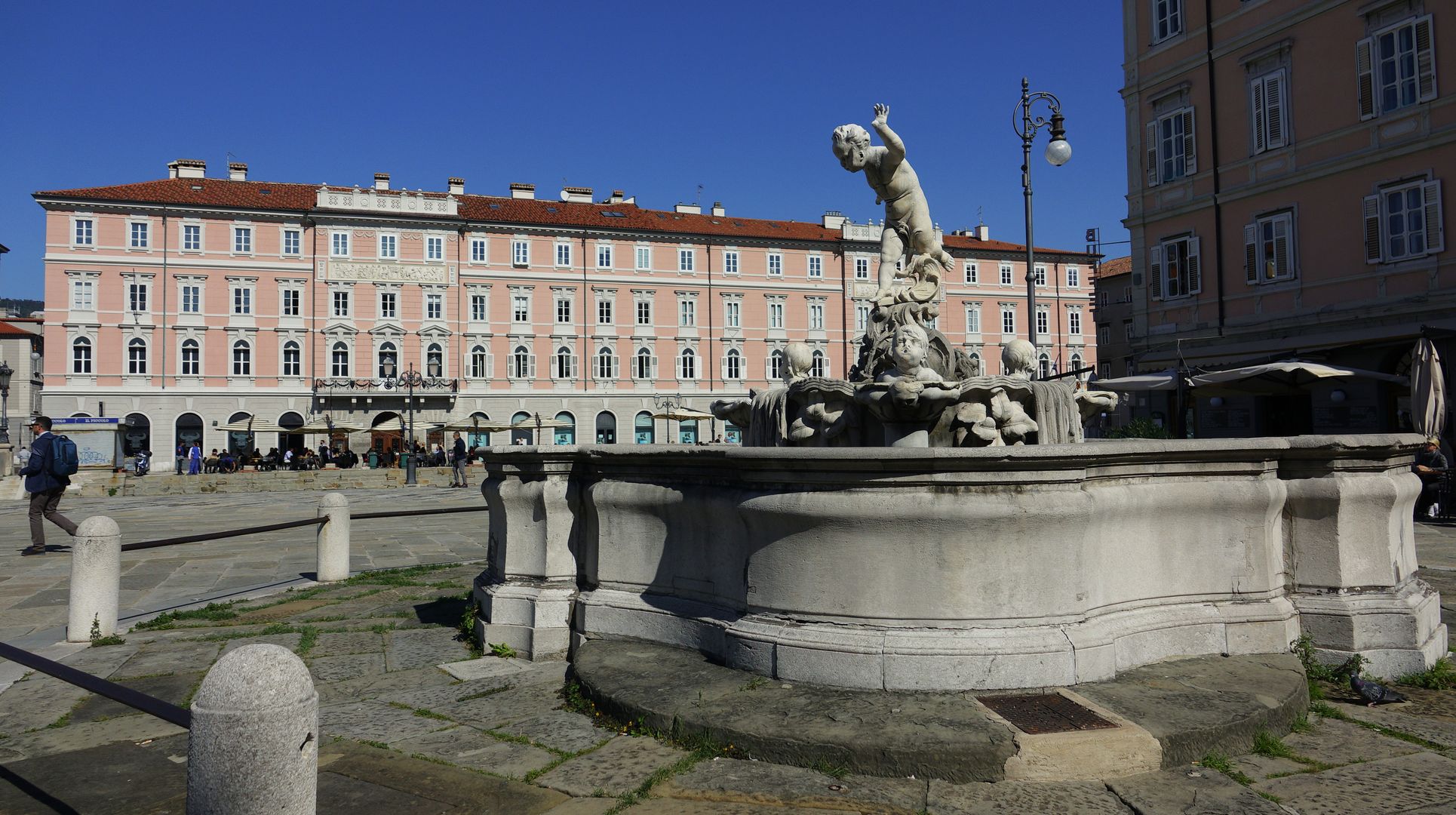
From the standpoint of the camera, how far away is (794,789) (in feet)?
10.3

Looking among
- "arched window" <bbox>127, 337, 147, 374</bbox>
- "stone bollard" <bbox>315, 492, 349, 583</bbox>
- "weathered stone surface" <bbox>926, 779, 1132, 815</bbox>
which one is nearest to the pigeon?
"weathered stone surface" <bbox>926, 779, 1132, 815</bbox>

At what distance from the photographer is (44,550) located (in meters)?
11.6

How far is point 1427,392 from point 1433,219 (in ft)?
21.3

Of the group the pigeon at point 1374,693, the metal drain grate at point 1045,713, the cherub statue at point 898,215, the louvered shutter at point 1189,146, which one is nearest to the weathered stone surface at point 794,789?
the metal drain grate at point 1045,713

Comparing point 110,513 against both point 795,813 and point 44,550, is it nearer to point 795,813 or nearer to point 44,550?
point 44,550

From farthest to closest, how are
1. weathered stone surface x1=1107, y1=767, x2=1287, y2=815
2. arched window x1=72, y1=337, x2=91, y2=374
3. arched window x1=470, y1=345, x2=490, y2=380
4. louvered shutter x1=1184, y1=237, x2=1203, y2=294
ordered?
arched window x1=470, y1=345, x2=490, y2=380, arched window x1=72, y1=337, x2=91, y2=374, louvered shutter x1=1184, y1=237, x2=1203, y2=294, weathered stone surface x1=1107, y1=767, x2=1287, y2=815

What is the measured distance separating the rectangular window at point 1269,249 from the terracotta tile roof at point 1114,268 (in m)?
45.4

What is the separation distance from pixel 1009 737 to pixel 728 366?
4977 cm

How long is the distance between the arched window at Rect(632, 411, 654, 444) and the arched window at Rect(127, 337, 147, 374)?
24418 millimetres

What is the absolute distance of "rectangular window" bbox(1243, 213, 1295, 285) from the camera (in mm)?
20344

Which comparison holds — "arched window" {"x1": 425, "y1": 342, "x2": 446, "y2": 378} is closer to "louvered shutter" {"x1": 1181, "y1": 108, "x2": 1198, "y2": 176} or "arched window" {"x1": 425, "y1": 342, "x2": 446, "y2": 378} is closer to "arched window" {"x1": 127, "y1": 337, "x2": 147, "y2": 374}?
"arched window" {"x1": 127, "y1": 337, "x2": 147, "y2": 374}

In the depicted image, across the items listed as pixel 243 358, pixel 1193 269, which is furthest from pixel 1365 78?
pixel 243 358

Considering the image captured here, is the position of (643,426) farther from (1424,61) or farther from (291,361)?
(1424,61)

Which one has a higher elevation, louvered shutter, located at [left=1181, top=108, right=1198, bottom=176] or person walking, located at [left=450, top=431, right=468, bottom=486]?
louvered shutter, located at [left=1181, top=108, right=1198, bottom=176]
